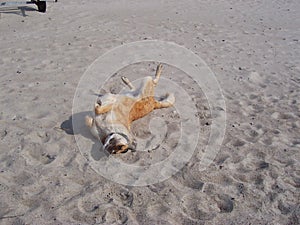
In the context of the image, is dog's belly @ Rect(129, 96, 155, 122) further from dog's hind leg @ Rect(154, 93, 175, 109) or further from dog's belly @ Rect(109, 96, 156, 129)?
dog's hind leg @ Rect(154, 93, 175, 109)

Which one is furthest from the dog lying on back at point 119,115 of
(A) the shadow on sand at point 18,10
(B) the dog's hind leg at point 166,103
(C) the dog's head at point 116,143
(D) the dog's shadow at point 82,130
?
(A) the shadow on sand at point 18,10

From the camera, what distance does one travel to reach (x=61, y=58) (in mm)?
6660

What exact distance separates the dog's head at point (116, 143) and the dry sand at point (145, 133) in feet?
1.07

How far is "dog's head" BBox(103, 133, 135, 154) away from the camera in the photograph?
10.8 ft

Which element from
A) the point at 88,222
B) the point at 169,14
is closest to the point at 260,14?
the point at 169,14

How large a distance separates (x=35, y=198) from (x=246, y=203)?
2.02 metres

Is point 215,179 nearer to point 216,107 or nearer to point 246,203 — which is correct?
point 246,203

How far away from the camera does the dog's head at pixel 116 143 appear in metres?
3.29

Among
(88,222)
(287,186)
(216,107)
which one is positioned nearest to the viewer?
(88,222)

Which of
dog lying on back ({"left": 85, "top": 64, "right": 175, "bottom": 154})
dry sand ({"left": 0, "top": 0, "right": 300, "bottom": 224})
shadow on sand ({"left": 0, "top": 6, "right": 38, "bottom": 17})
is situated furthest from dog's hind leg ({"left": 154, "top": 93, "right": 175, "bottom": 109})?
shadow on sand ({"left": 0, "top": 6, "right": 38, "bottom": 17})

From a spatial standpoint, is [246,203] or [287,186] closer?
[246,203]

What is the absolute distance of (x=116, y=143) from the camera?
3.27 metres

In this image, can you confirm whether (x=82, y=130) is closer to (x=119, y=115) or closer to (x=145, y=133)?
(x=119, y=115)

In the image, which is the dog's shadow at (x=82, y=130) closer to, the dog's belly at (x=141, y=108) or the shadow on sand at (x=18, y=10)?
the dog's belly at (x=141, y=108)
